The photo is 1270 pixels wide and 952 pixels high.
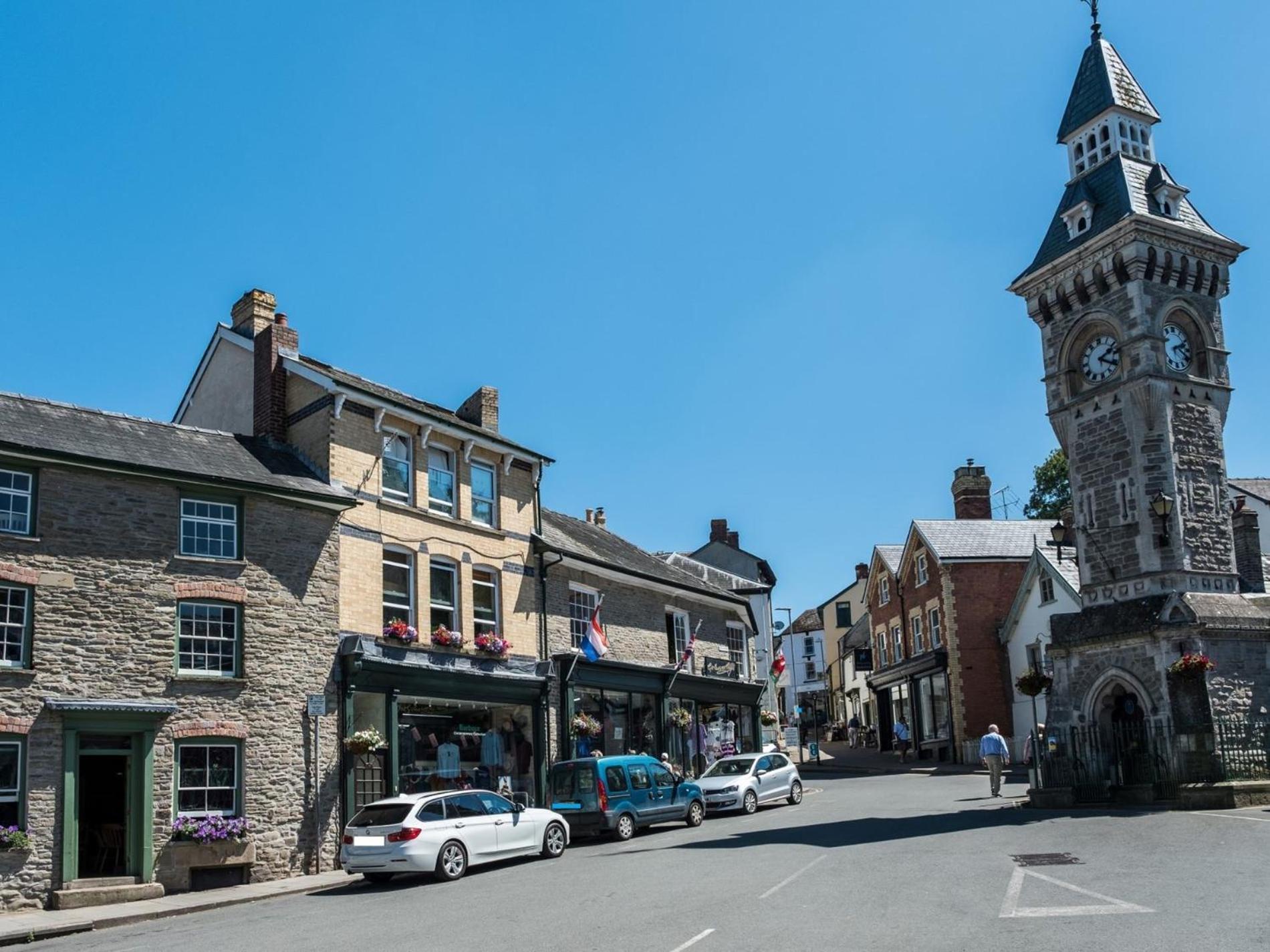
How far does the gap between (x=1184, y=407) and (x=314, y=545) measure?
19.5 meters

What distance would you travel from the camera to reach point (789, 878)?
1488cm

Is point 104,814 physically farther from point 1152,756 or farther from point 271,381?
point 1152,756

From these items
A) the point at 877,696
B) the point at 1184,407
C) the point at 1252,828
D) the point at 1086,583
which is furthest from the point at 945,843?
the point at 877,696

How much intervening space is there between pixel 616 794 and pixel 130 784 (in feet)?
29.3

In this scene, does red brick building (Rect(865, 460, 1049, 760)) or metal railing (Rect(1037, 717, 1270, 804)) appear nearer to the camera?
metal railing (Rect(1037, 717, 1270, 804))

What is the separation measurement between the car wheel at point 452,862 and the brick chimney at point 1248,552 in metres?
18.7

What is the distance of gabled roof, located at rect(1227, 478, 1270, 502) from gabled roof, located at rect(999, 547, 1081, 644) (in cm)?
Result: 984

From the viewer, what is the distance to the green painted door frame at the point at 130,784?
1833 centimetres

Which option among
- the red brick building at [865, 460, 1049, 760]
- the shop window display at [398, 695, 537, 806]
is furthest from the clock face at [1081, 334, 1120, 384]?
the red brick building at [865, 460, 1049, 760]

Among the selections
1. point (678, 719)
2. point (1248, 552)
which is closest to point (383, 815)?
point (678, 719)

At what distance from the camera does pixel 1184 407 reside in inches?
1065

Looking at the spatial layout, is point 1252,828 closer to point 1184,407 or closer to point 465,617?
point 1184,407

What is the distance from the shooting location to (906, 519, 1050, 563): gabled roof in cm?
4666

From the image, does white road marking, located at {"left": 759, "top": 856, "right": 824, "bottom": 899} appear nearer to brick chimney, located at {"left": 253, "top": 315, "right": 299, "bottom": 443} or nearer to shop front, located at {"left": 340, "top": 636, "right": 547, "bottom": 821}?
shop front, located at {"left": 340, "top": 636, "right": 547, "bottom": 821}
